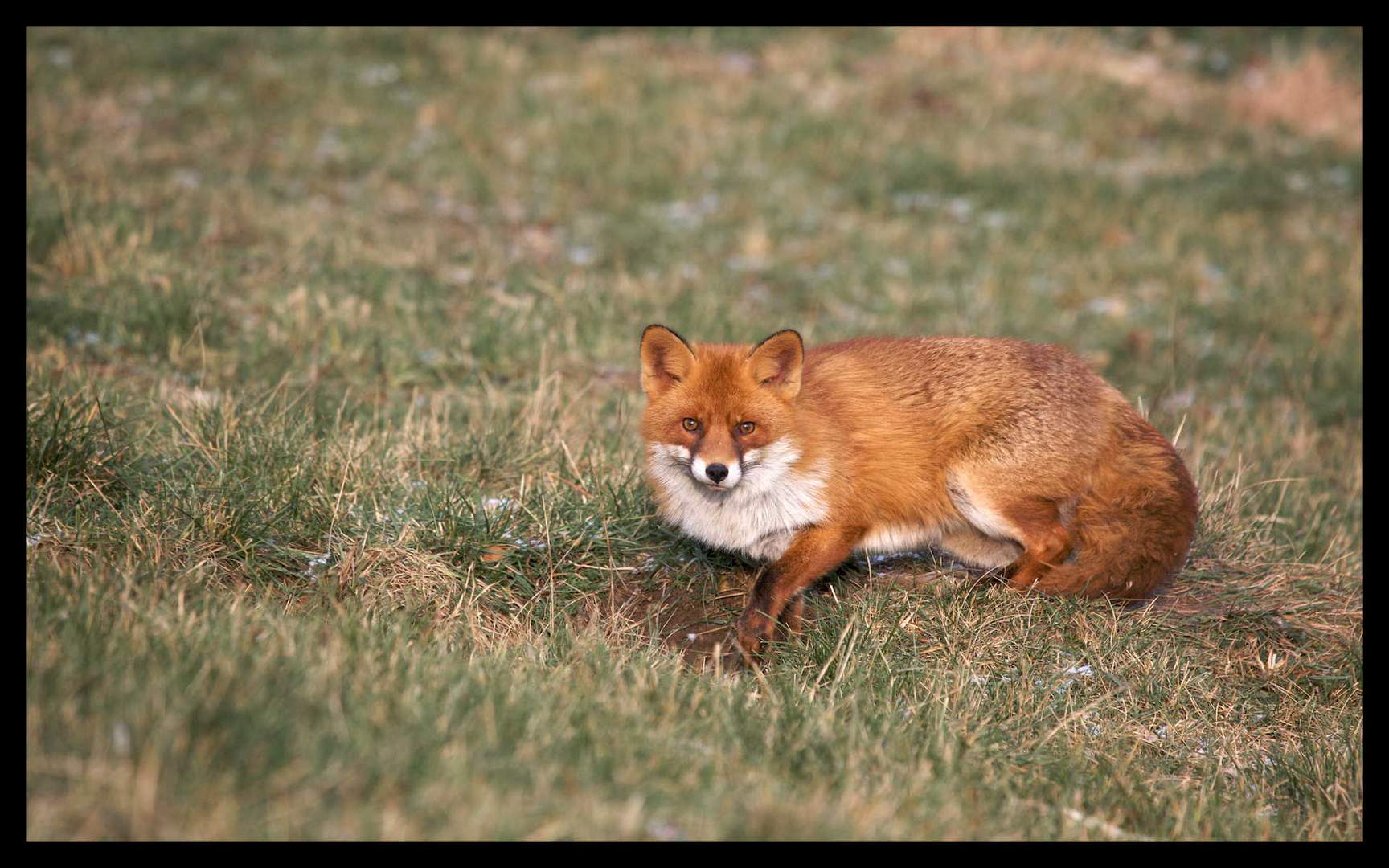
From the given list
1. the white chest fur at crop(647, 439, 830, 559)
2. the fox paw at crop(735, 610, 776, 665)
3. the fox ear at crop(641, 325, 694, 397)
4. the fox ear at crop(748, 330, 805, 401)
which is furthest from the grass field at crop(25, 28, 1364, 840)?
the fox ear at crop(748, 330, 805, 401)

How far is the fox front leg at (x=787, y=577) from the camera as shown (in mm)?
4652

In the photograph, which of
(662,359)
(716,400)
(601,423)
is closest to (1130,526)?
(716,400)

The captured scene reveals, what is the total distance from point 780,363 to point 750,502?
56 cm

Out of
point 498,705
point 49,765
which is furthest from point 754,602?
point 49,765

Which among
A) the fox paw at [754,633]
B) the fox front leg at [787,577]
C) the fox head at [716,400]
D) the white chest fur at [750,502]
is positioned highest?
the fox head at [716,400]

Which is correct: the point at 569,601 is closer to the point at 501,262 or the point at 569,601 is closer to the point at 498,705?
the point at 498,705

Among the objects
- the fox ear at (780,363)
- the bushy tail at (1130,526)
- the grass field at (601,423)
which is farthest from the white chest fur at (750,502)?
the bushy tail at (1130,526)

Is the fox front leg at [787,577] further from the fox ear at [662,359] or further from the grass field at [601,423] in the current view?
the fox ear at [662,359]

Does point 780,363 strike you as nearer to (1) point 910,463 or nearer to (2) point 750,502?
(2) point 750,502

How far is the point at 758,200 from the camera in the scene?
12055 millimetres

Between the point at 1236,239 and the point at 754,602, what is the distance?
9.55m

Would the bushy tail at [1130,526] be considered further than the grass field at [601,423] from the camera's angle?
Yes

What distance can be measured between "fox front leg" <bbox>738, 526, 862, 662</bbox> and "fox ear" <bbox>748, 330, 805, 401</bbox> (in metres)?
0.58

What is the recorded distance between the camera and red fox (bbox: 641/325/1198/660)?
464cm
